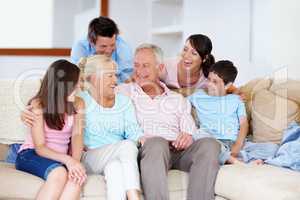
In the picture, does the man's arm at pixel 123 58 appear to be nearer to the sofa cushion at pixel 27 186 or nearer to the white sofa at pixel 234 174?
the white sofa at pixel 234 174

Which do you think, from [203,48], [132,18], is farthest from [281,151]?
[132,18]

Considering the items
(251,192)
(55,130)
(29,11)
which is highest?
(29,11)

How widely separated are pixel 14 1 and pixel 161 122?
253 cm

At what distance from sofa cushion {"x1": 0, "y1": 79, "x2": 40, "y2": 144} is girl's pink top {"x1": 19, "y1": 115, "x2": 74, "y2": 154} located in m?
0.31

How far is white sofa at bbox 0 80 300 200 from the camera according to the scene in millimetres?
1998

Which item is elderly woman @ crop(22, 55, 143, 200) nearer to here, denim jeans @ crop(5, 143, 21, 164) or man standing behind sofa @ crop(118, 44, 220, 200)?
man standing behind sofa @ crop(118, 44, 220, 200)

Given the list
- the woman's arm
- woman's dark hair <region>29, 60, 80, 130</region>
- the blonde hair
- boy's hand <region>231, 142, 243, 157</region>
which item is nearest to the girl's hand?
the woman's arm

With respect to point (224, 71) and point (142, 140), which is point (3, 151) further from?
point (224, 71)

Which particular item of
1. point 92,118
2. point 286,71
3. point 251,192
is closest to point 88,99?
point 92,118

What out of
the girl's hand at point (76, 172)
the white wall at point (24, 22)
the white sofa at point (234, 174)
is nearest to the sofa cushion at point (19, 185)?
the white sofa at point (234, 174)

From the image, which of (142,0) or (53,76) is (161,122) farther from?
(142,0)

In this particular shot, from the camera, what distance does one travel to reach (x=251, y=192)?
200 centimetres

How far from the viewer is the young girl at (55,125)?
216 cm

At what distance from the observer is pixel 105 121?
2.35 metres
